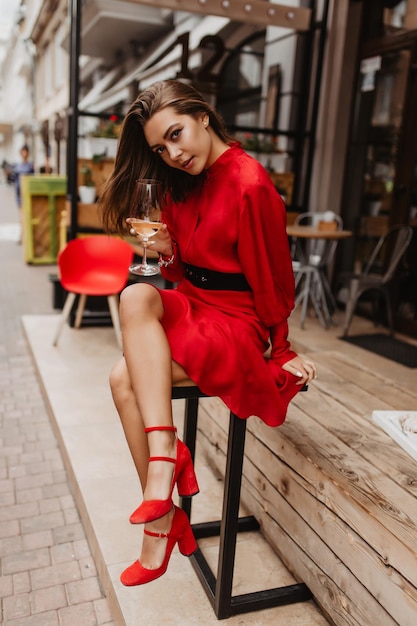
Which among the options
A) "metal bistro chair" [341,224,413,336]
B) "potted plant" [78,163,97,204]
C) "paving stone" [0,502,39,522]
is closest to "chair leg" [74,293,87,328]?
"potted plant" [78,163,97,204]

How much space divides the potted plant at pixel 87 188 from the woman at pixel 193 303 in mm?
3066

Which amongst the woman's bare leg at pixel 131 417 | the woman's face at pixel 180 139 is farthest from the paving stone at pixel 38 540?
the woman's face at pixel 180 139

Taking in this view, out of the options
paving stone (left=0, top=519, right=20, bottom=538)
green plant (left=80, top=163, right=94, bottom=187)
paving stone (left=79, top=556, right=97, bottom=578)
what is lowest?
paving stone (left=79, top=556, right=97, bottom=578)

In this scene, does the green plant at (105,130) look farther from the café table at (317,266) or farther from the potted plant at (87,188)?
the café table at (317,266)

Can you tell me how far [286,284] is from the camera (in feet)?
5.15

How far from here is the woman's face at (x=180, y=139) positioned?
142 cm

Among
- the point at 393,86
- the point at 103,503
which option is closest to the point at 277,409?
the point at 103,503

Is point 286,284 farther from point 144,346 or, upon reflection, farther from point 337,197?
point 337,197

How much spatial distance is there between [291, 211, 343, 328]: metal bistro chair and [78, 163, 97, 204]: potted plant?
179 cm

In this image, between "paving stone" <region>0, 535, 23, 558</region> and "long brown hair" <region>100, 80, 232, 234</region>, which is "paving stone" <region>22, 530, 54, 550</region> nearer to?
"paving stone" <region>0, 535, 23, 558</region>

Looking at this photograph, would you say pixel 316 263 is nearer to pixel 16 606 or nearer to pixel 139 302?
pixel 139 302

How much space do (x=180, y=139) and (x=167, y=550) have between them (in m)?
1.06

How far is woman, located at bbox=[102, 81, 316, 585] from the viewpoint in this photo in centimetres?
137

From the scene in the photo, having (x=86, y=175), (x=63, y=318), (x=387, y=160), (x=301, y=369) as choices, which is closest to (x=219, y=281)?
(x=301, y=369)
